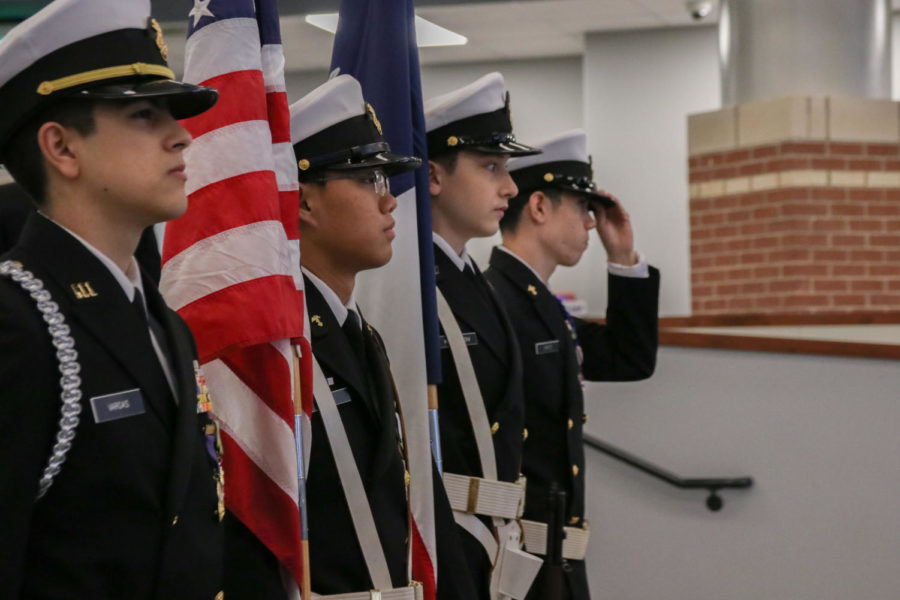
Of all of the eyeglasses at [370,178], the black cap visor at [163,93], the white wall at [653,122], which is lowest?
the eyeglasses at [370,178]

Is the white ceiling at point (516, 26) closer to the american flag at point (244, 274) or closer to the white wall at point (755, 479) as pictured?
the white wall at point (755, 479)

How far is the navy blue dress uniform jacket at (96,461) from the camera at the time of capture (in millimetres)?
1302

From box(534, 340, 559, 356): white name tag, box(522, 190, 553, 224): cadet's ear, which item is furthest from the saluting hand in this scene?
box(534, 340, 559, 356): white name tag

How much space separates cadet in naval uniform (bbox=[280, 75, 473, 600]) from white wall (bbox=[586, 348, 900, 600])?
89.0 inches

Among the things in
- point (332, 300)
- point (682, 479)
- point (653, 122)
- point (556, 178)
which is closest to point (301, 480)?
point (332, 300)

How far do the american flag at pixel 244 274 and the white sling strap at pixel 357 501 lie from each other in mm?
49

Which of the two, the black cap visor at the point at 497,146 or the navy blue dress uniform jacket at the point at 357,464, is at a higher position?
the black cap visor at the point at 497,146

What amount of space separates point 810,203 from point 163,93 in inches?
192

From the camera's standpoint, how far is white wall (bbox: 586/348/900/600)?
404 cm

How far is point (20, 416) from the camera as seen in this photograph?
1302mm

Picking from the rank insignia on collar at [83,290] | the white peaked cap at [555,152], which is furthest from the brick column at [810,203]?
the rank insignia on collar at [83,290]

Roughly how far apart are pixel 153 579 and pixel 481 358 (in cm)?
130

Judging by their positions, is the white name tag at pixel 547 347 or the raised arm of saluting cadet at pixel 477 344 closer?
the raised arm of saluting cadet at pixel 477 344

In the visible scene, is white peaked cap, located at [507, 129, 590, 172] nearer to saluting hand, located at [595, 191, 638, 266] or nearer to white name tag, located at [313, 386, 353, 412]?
saluting hand, located at [595, 191, 638, 266]
